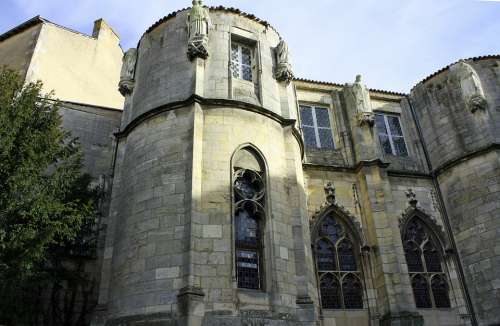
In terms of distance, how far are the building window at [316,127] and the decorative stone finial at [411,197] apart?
2568mm

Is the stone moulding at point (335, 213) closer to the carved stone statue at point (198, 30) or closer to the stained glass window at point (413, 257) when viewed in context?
the stained glass window at point (413, 257)

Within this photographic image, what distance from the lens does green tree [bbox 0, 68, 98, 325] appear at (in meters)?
8.24

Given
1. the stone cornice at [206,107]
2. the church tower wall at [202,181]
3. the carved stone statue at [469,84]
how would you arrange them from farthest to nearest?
1. the carved stone statue at [469,84]
2. the stone cornice at [206,107]
3. the church tower wall at [202,181]

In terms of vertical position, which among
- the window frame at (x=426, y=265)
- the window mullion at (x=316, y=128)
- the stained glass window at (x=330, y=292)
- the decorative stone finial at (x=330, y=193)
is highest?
the window mullion at (x=316, y=128)

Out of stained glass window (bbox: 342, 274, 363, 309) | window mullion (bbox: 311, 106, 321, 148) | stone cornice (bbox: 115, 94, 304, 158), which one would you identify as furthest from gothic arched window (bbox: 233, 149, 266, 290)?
window mullion (bbox: 311, 106, 321, 148)

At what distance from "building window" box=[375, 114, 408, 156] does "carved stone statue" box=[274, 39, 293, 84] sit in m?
4.48

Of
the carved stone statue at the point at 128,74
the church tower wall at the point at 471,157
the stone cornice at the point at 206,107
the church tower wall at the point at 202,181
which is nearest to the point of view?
the church tower wall at the point at 202,181

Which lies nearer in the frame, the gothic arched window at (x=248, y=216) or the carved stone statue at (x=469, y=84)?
the gothic arched window at (x=248, y=216)

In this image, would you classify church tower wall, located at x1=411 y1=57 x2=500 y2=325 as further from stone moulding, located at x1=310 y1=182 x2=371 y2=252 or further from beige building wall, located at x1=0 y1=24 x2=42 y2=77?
beige building wall, located at x1=0 y1=24 x2=42 y2=77

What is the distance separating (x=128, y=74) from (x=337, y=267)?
747cm

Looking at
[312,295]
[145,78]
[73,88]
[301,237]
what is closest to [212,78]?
[145,78]

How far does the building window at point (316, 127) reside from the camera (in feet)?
47.0

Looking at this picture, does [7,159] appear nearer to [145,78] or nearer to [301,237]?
[145,78]

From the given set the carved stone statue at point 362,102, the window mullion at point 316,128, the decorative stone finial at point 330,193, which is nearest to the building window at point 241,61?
the window mullion at point 316,128
